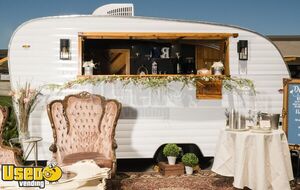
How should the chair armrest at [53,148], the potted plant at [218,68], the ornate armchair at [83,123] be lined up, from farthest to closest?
the potted plant at [218,68] < the ornate armchair at [83,123] < the chair armrest at [53,148]

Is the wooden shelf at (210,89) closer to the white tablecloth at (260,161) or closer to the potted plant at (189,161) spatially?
the potted plant at (189,161)

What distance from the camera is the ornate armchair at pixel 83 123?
590 cm

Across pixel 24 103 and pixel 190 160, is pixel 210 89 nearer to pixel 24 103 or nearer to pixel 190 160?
→ pixel 190 160

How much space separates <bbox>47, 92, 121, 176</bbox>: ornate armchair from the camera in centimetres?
590

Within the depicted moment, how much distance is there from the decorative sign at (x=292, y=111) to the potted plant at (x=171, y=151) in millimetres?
1778

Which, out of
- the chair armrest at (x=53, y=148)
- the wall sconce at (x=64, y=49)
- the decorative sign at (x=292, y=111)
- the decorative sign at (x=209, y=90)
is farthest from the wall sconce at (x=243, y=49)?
the chair armrest at (x=53, y=148)

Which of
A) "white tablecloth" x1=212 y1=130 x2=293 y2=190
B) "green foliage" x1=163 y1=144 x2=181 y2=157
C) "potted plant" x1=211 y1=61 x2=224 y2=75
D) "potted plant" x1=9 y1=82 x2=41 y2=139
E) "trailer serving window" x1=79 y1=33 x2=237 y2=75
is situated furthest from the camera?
"trailer serving window" x1=79 y1=33 x2=237 y2=75

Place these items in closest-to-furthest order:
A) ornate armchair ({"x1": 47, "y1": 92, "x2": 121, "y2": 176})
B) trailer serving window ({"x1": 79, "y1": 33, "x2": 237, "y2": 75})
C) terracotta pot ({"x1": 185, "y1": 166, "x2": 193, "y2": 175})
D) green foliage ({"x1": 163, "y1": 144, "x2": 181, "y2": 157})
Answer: ornate armchair ({"x1": 47, "y1": 92, "x2": 121, "y2": 176}) < green foliage ({"x1": 163, "y1": 144, "x2": 181, "y2": 157}) < terracotta pot ({"x1": 185, "y1": 166, "x2": 193, "y2": 175}) < trailer serving window ({"x1": 79, "y1": 33, "x2": 237, "y2": 75})

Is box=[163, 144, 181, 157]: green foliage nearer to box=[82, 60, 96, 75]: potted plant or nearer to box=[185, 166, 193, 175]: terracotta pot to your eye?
box=[185, 166, 193, 175]: terracotta pot

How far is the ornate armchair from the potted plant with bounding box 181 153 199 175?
149cm

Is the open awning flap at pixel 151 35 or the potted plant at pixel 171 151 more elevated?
the open awning flap at pixel 151 35

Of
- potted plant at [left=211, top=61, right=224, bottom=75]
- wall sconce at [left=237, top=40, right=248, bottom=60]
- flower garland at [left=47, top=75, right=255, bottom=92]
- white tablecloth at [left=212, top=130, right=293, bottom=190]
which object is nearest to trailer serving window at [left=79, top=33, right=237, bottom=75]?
wall sconce at [left=237, top=40, right=248, bottom=60]

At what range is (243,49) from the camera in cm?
685

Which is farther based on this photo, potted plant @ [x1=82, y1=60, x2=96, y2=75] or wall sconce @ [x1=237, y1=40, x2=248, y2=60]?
wall sconce @ [x1=237, y1=40, x2=248, y2=60]
